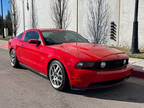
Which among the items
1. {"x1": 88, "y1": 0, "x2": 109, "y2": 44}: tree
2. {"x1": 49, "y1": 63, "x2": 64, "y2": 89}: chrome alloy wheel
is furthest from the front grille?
{"x1": 88, "y1": 0, "x2": 109, "y2": 44}: tree

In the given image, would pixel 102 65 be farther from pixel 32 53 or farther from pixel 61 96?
pixel 32 53

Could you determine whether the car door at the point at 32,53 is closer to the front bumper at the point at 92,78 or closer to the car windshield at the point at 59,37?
the car windshield at the point at 59,37

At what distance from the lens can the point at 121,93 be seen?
4.31 meters

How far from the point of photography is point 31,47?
5.46 m

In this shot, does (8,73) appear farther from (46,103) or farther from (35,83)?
(46,103)

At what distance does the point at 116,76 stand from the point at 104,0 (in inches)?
377

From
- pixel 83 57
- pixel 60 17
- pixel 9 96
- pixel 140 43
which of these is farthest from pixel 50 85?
pixel 60 17

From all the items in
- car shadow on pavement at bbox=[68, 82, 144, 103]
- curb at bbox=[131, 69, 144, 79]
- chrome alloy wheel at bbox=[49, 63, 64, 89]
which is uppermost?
chrome alloy wheel at bbox=[49, 63, 64, 89]

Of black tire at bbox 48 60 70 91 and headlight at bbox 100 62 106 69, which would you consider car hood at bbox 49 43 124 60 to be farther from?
black tire at bbox 48 60 70 91

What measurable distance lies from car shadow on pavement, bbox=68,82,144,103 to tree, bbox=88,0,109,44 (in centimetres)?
841

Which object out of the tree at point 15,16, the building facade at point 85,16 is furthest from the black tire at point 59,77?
the tree at point 15,16

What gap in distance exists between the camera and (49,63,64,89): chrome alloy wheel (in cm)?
427

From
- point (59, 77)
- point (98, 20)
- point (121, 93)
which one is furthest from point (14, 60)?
point (98, 20)

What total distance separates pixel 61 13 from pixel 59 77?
1269 centimetres
